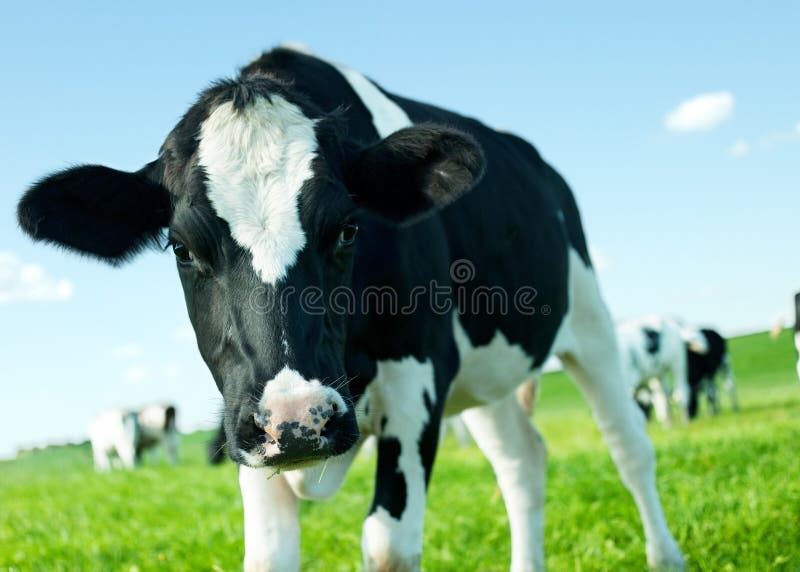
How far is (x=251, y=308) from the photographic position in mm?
2654

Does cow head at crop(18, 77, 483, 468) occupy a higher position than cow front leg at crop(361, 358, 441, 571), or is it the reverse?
cow head at crop(18, 77, 483, 468)

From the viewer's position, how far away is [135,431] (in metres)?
25.2

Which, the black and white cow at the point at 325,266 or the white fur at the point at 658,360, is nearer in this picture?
the black and white cow at the point at 325,266

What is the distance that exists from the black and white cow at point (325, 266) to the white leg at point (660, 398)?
52.2 ft

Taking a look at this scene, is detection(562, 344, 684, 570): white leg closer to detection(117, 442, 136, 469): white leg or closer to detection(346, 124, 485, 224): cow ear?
detection(346, 124, 485, 224): cow ear

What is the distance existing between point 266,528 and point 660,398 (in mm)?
18036

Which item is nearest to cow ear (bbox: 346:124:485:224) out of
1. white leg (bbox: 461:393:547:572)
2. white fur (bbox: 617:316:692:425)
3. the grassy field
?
white leg (bbox: 461:393:547:572)

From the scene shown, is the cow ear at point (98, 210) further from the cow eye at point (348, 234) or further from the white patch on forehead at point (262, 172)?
the cow eye at point (348, 234)

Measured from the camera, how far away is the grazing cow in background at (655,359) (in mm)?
18594

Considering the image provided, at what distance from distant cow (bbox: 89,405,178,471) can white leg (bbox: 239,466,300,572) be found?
22.6 m

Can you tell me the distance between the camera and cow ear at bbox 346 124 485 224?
322 centimetres

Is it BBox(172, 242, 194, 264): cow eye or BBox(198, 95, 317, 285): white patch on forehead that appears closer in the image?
BBox(198, 95, 317, 285): white patch on forehead

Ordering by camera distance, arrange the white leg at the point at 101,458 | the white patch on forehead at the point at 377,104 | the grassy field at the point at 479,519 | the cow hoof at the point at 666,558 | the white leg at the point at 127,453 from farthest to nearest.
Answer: the white leg at the point at 101,458
the white leg at the point at 127,453
the grassy field at the point at 479,519
the cow hoof at the point at 666,558
the white patch on forehead at the point at 377,104

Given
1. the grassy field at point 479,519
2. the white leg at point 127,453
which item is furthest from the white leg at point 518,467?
the white leg at point 127,453
